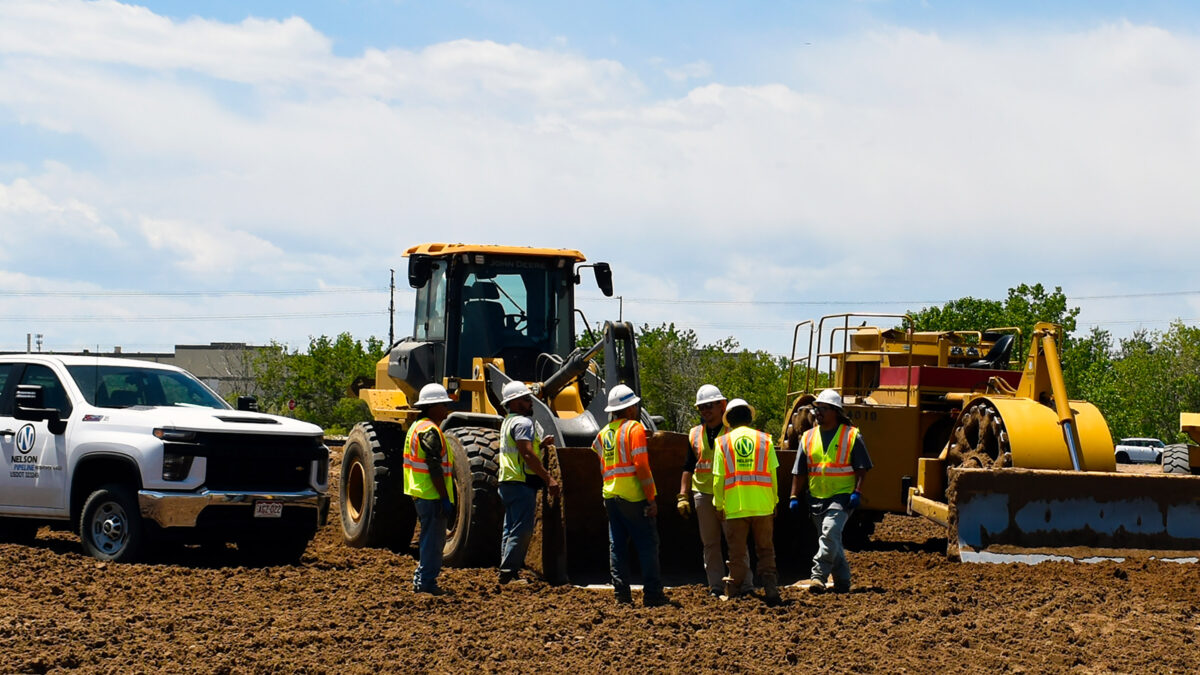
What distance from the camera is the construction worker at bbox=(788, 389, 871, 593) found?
1088 cm

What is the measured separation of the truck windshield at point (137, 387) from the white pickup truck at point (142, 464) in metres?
0.01

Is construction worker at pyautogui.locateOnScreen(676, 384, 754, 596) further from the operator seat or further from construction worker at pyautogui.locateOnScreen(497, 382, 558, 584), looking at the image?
the operator seat

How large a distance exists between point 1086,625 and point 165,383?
28.5ft

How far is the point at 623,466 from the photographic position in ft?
34.0

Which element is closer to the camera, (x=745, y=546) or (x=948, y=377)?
(x=745, y=546)

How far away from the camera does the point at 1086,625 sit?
30.7 ft

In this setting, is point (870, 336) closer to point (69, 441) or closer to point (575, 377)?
point (575, 377)

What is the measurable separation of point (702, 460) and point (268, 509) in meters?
3.93

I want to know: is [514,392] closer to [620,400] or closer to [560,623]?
[620,400]

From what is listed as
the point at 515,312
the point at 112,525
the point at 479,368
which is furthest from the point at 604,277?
the point at 112,525

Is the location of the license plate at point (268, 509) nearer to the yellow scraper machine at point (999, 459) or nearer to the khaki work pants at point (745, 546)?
the khaki work pants at point (745, 546)

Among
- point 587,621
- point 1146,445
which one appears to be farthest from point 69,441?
point 1146,445

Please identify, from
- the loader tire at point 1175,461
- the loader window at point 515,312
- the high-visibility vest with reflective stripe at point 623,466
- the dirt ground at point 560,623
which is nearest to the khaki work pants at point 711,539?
the dirt ground at point 560,623

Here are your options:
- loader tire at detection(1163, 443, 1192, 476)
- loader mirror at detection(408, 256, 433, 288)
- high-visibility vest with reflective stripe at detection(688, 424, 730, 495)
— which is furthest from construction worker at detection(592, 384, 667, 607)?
loader tire at detection(1163, 443, 1192, 476)
